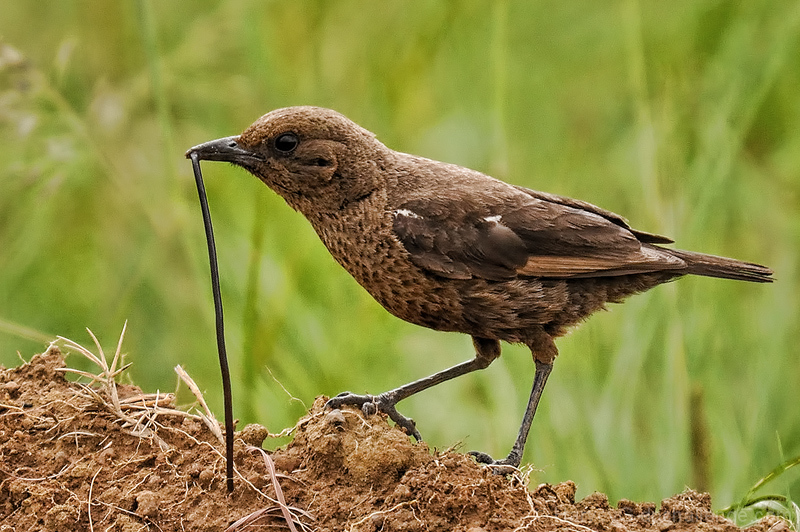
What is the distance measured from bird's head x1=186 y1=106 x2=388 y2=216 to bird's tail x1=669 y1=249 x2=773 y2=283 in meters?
1.28

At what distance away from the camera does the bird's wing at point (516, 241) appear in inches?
153

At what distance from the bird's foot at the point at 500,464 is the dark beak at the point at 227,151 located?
1.38 meters

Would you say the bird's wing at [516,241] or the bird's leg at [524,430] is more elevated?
the bird's wing at [516,241]

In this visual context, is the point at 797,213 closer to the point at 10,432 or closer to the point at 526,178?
the point at 526,178

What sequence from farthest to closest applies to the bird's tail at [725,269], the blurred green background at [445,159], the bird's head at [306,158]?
the blurred green background at [445,159] → the bird's tail at [725,269] → the bird's head at [306,158]

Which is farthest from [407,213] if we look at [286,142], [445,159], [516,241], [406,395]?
[445,159]

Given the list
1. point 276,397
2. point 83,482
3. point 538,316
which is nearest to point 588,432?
point 538,316

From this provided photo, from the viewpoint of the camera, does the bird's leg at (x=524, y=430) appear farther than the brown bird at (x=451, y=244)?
No

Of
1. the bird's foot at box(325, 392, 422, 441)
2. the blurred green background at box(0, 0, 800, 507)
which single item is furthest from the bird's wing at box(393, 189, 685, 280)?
the blurred green background at box(0, 0, 800, 507)

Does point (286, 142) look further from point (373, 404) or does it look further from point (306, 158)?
point (373, 404)

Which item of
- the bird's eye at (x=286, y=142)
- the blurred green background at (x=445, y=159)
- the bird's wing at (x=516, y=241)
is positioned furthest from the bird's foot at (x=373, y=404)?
the bird's eye at (x=286, y=142)

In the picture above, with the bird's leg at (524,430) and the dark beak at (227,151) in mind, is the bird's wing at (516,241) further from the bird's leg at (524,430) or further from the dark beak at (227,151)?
the dark beak at (227,151)

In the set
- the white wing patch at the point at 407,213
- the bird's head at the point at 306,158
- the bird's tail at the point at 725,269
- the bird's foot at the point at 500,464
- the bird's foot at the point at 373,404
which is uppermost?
the bird's head at the point at 306,158

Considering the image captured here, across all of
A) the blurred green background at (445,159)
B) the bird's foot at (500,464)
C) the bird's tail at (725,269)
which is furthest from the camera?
the blurred green background at (445,159)
